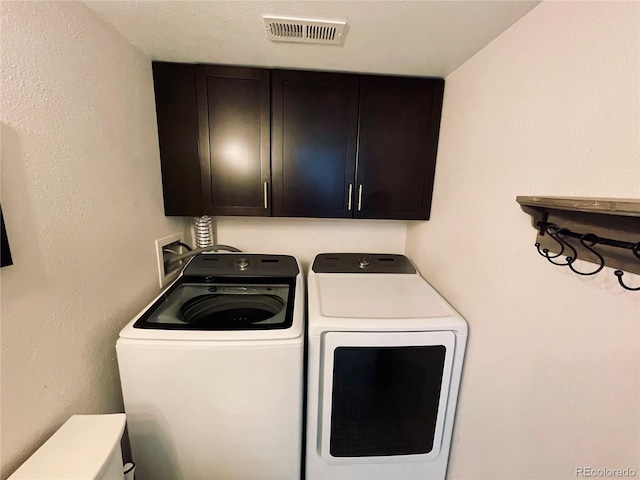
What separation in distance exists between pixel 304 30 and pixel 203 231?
4.29 ft

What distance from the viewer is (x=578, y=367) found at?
72 cm

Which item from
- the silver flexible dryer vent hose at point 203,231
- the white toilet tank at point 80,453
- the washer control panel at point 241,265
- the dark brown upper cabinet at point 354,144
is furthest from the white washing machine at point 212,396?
the dark brown upper cabinet at point 354,144

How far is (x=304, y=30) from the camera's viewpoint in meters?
1.06

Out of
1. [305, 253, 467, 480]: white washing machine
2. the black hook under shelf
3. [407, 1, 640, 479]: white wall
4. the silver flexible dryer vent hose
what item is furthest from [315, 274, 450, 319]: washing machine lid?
the silver flexible dryer vent hose

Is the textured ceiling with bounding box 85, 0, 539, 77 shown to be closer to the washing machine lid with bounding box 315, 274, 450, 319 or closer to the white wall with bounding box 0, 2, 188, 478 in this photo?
the white wall with bounding box 0, 2, 188, 478

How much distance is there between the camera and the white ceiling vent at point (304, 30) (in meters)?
1.01

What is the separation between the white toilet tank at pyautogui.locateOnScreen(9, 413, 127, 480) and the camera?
27.9 inches

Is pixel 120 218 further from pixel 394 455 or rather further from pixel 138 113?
pixel 394 455

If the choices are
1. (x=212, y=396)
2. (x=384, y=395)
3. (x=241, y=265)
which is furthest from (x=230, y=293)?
(x=384, y=395)

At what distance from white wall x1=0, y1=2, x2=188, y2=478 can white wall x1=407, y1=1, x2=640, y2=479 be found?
1.57m

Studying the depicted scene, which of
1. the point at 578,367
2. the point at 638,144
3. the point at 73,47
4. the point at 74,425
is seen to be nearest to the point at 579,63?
the point at 638,144

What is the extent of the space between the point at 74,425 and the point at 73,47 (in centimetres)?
129

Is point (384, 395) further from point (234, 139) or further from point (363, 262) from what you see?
point (234, 139)

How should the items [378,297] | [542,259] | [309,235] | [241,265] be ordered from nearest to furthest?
1. [542,259]
2. [378,297]
3. [241,265]
4. [309,235]
